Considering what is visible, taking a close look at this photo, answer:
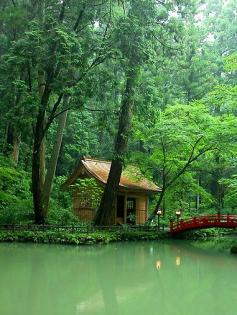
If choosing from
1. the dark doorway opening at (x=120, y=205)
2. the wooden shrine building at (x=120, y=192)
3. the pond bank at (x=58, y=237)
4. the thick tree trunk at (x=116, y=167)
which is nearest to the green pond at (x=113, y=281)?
the pond bank at (x=58, y=237)

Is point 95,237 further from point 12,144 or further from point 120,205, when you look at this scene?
point 12,144

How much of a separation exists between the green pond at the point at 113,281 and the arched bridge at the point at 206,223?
2948mm

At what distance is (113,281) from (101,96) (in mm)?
8827

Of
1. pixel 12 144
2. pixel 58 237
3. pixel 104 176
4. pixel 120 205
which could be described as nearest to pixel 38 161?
pixel 58 237

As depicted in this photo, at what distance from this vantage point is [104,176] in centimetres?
2273

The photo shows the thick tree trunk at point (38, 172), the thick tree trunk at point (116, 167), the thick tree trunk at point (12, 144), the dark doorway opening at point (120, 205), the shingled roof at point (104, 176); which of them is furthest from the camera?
the thick tree trunk at point (12, 144)

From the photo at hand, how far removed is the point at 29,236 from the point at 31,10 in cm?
951

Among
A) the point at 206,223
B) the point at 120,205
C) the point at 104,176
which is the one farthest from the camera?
the point at 120,205

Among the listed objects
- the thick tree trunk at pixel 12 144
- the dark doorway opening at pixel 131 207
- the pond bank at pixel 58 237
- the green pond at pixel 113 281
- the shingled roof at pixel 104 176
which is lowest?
the green pond at pixel 113 281

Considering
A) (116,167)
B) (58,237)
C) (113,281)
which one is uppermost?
Result: (116,167)

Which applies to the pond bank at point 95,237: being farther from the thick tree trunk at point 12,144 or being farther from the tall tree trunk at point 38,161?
the thick tree trunk at point 12,144

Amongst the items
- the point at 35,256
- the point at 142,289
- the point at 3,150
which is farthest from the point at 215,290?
the point at 3,150

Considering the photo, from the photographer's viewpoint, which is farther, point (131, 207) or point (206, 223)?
point (131, 207)

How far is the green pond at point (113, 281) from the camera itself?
7590 mm
